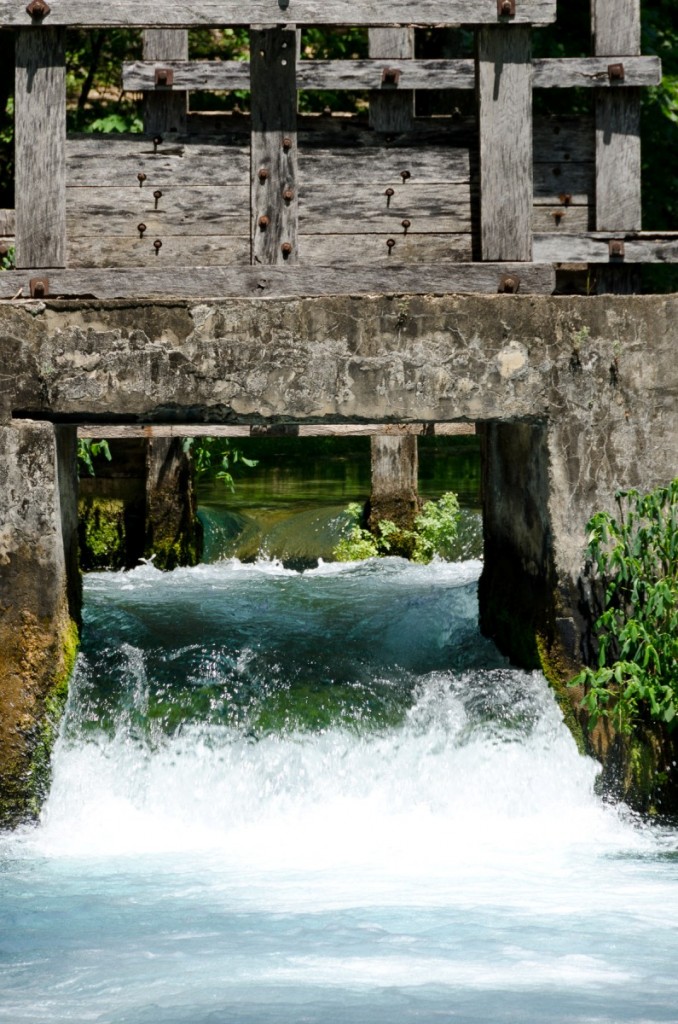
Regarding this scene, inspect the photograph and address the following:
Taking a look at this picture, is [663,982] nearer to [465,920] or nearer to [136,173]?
[465,920]

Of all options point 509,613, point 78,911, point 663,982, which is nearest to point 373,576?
point 509,613

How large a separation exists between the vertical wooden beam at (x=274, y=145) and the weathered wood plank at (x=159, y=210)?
110 mm

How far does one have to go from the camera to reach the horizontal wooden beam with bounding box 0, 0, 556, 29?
6309mm

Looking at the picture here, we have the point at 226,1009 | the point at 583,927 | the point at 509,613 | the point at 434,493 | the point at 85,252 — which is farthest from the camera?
the point at 434,493

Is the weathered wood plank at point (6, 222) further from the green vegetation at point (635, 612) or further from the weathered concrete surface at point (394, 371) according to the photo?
the green vegetation at point (635, 612)

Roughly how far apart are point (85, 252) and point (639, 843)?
12.1 ft

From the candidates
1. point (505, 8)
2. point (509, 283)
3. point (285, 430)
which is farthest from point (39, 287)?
point (285, 430)

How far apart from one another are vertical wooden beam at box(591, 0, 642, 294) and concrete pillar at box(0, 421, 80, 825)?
10.4 feet

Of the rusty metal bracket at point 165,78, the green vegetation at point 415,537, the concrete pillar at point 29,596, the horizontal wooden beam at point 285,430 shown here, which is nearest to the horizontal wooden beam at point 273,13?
the concrete pillar at point 29,596

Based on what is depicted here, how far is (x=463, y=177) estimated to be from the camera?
669 centimetres

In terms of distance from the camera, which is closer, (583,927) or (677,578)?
(583,927)

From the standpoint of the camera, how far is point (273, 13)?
6.36 meters

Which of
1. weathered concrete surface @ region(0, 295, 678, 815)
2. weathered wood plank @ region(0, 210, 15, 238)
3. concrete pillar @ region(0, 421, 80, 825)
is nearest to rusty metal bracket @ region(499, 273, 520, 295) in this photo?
weathered concrete surface @ region(0, 295, 678, 815)

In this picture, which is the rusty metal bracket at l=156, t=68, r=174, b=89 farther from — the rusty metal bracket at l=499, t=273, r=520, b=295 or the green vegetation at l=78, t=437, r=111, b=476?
the rusty metal bracket at l=499, t=273, r=520, b=295
